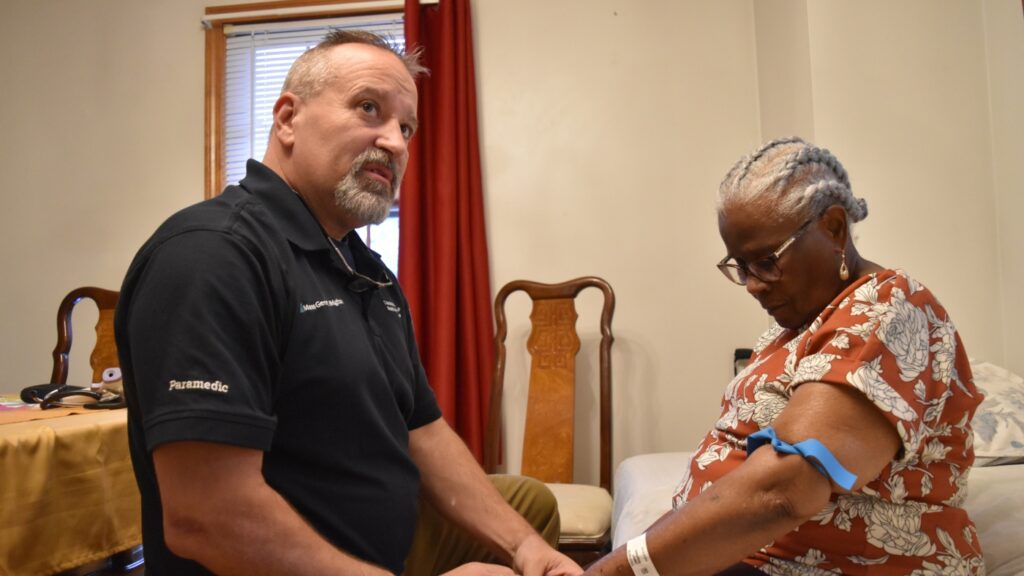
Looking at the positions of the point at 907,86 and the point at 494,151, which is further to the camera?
the point at 494,151

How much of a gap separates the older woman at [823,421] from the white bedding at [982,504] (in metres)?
0.21

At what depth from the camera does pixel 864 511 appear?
0.96 m

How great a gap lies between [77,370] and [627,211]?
9.13 ft

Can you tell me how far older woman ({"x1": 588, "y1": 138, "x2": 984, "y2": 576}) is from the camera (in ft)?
2.78

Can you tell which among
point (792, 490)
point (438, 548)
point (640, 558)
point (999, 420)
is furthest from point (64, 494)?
point (999, 420)

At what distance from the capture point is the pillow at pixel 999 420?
1.62m

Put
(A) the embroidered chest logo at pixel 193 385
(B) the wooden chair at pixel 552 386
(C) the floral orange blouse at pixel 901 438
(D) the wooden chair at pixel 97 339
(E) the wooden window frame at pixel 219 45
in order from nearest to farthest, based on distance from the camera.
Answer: (A) the embroidered chest logo at pixel 193 385, (C) the floral orange blouse at pixel 901 438, (B) the wooden chair at pixel 552 386, (D) the wooden chair at pixel 97 339, (E) the wooden window frame at pixel 219 45

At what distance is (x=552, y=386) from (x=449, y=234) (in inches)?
32.1

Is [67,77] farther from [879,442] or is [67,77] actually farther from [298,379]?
[879,442]

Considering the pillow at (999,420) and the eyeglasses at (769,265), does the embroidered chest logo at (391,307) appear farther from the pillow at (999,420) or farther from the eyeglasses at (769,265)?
the pillow at (999,420)

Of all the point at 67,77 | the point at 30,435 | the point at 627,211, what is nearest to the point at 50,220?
the point at 67,77

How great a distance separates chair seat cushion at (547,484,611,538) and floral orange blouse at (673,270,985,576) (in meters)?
0.92

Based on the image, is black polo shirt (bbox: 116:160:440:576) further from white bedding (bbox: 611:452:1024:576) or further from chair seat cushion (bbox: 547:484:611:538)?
chair seat cushion (bbox: 547:484:611:538)

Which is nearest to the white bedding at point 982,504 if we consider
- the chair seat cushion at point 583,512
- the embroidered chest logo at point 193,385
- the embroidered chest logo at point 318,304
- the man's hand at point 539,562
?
the chair seat cushion at point 583,512
